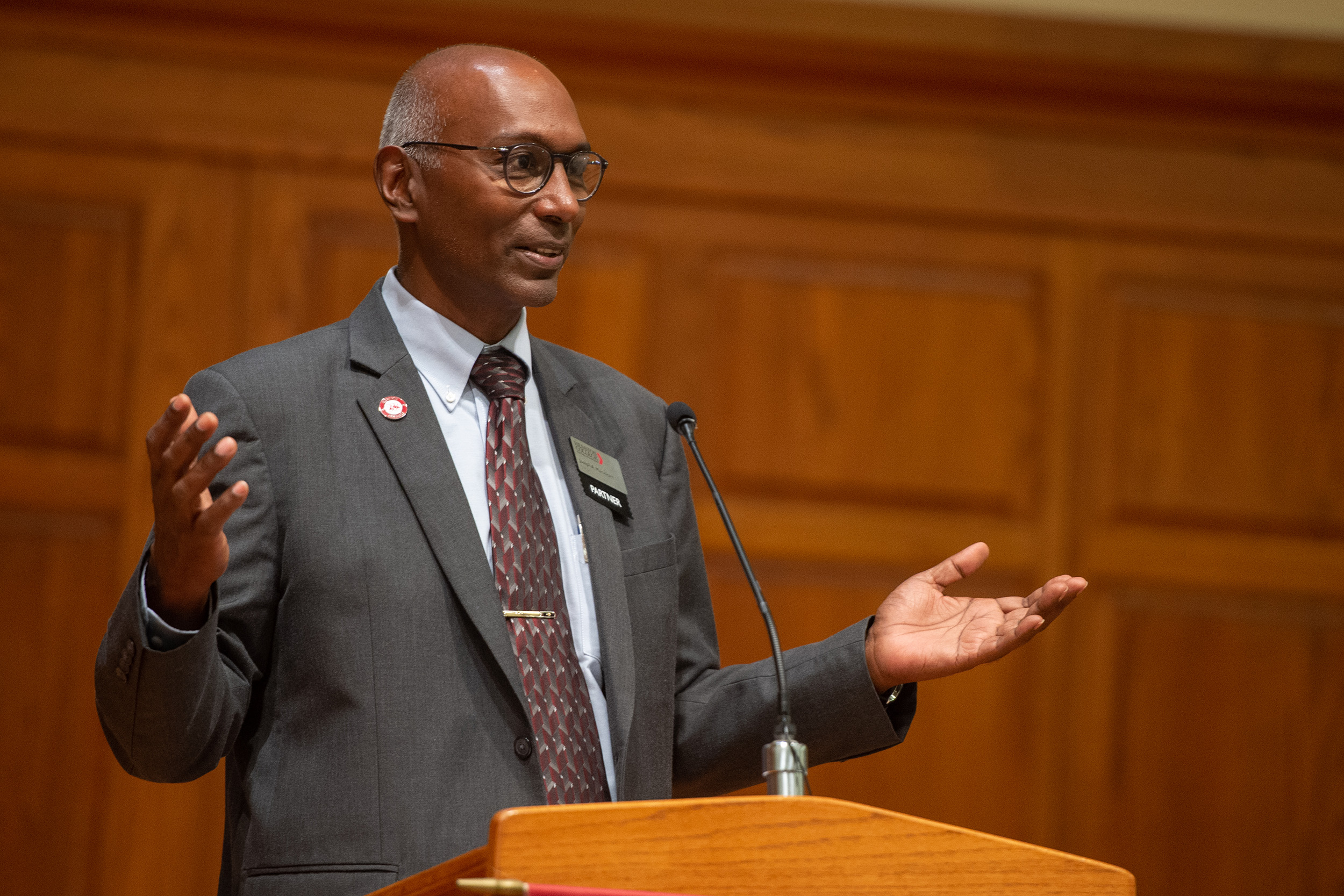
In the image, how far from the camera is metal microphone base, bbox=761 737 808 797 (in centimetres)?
134

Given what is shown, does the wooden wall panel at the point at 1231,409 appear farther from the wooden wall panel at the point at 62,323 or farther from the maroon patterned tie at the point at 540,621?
the wooden wall panel at the point at 62,323

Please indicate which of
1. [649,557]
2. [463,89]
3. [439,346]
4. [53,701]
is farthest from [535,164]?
[53,701]

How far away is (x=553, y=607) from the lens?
1697mm

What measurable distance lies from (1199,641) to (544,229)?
2377 millimetres

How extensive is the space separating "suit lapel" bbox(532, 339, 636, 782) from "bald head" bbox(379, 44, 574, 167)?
0.31 metres

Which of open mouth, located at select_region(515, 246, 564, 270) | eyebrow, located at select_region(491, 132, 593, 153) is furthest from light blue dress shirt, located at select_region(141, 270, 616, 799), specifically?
eyebrow, located at select_region(491, 132, 593, 153)

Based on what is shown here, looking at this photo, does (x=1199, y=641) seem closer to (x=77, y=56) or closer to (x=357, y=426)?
(x=357, y=426)

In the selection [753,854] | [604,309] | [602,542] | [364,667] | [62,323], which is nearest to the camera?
[753,854]

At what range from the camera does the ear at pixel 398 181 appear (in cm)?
189

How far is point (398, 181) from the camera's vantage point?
1909mm

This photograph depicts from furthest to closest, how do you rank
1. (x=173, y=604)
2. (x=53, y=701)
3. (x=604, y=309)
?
(x=604, y=309) → (x=53, y=701) → (x=173, y=604)

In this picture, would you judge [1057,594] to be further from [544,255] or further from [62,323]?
[62,323]

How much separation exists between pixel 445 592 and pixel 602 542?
0.76ft

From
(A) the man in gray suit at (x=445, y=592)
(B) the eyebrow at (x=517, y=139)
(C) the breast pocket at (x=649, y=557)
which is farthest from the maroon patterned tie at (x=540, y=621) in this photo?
(B) the eyebrow at (x=517, y=139)
